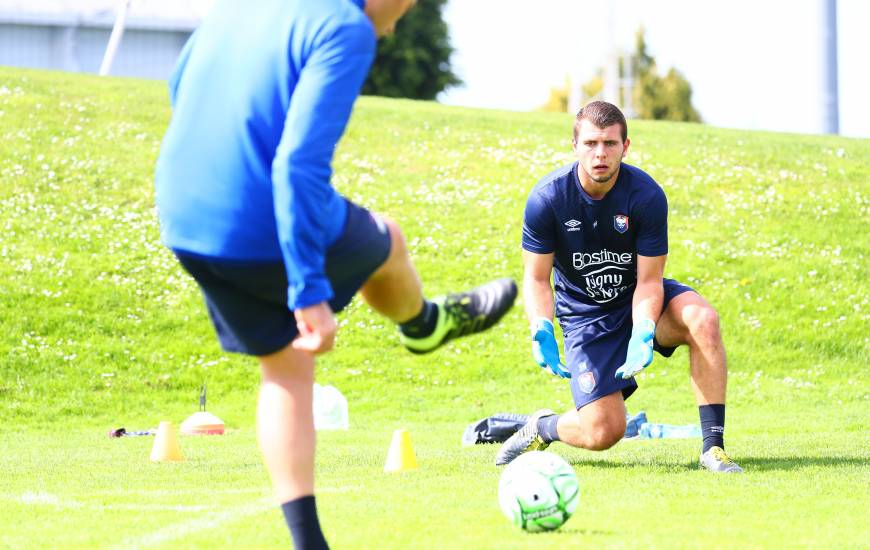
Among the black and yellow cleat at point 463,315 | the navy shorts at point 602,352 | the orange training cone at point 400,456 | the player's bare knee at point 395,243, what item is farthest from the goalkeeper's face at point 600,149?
the player's bare knee at point 395,243

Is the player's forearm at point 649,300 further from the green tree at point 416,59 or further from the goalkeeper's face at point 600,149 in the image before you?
the green tree at point 416,59

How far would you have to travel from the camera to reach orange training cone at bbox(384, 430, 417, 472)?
6445mm

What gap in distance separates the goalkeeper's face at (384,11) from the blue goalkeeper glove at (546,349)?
109 inches

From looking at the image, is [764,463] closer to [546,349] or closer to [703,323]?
[703,323]

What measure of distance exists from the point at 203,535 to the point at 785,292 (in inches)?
468

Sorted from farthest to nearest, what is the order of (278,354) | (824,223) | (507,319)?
(824,223)
(507,319)
(278,354)

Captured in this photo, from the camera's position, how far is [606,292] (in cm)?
666

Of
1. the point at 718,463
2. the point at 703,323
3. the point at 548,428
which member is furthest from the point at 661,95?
the point at 718,463

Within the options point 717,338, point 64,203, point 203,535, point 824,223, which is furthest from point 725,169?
point 203,535

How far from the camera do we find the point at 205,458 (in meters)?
7.62

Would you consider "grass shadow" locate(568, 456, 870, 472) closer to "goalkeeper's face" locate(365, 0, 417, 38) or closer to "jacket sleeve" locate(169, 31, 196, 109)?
"goalkeeper's face" locate(365, 0, 417, 38)

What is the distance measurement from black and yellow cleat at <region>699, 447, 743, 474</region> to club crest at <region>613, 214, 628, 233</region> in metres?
1.26

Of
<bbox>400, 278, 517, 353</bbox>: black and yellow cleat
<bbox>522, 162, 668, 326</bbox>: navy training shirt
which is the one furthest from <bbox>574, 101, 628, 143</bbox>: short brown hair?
<bbox>400, 278, 517, 353</bbox>: black and yellow cleat

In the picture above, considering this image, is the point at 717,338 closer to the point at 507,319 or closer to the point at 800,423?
the point at 800,423
